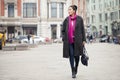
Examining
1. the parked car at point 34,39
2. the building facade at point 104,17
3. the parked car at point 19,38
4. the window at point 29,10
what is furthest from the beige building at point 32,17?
the building facade at point 104,17

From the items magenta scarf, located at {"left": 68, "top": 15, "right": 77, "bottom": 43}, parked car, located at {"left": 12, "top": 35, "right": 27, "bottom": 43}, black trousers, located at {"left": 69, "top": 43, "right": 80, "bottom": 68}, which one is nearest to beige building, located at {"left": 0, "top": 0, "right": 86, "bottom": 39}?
parked car, located at {"left": 12, "top": 35, "right": 27, "bottom": 43}

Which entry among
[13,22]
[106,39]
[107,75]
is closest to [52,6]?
[13,22]

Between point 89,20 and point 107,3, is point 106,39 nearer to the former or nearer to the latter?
point 107,3

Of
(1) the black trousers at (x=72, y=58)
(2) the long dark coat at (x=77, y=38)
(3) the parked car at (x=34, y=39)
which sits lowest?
(3) the parked car at (x=34, y=39)

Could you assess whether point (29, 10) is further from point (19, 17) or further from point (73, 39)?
point (73, 39)

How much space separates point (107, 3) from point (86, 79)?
98414 millimetres

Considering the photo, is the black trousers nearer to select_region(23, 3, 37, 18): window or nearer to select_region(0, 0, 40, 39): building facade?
select_region(0, 0, 40, 39): building facade

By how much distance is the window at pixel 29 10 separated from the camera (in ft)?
243

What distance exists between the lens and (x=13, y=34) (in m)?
73.6

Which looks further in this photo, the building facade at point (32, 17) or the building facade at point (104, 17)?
the building facade at point (104, 17)

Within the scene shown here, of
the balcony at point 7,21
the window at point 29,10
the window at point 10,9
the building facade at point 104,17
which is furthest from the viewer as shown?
the building facade at point 104,17

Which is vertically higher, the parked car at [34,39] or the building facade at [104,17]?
the building facade at [104,17]

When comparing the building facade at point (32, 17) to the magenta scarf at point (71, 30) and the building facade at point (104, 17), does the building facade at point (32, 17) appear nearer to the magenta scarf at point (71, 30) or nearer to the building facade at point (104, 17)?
the building facade at point (104, 17)

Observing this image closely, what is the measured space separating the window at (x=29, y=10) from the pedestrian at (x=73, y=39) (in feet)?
199
